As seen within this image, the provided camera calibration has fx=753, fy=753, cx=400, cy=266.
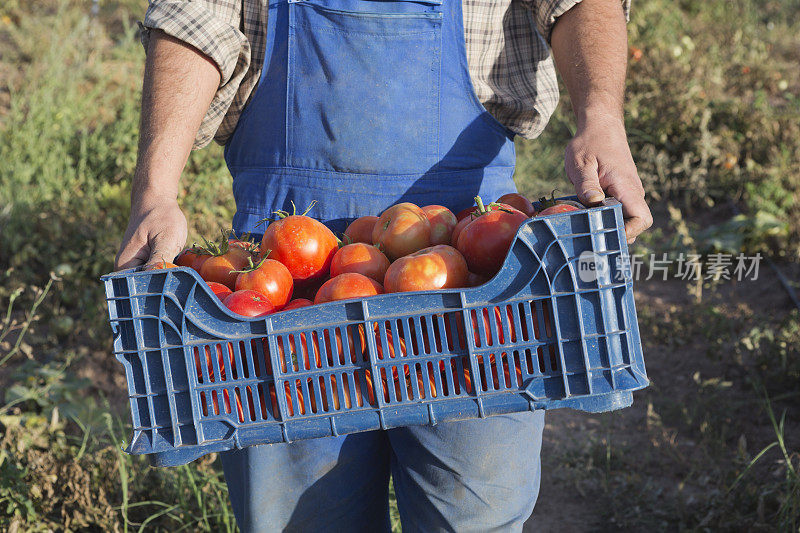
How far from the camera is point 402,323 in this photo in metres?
1.24

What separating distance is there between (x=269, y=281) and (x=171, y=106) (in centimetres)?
56

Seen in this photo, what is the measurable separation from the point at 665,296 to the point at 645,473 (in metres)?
1.46

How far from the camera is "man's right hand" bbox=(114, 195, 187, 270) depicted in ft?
4.73

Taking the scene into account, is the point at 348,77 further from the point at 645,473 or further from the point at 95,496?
the point at 645,473

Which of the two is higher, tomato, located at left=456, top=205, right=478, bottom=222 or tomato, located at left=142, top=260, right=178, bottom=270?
Result: tomato, located at left=456, top=205, right=478, bottom=222

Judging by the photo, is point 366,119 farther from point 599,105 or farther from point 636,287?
point 636,287

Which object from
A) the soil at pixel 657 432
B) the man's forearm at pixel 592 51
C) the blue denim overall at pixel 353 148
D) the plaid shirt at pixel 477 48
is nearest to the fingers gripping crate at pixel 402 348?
the blue denim overall at pixel 353 148

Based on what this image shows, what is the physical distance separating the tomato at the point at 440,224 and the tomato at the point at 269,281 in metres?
0.32

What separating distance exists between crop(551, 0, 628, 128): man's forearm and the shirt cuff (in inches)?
0.8

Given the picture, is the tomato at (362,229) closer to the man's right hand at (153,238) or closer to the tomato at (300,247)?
the tomato at (300,247)

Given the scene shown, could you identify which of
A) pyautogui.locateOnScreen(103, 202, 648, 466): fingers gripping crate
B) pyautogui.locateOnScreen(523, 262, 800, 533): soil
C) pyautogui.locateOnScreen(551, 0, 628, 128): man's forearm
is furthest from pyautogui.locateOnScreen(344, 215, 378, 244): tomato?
pyautogui.locateOnScreen(523, 262, 800, 533): soil

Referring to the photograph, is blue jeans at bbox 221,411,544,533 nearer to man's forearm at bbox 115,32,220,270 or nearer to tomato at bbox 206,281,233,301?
tomato at bbox 206,281,233,301

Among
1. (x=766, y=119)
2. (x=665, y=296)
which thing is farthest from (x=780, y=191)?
→ (x=665, y=296)

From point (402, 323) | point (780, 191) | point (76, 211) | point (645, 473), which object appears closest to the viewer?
point (402, 323)
